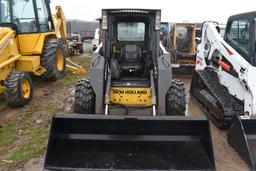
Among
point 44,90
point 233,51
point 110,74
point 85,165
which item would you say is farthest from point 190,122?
point 44,90

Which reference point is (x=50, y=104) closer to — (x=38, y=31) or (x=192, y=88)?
(x=38, y=31)

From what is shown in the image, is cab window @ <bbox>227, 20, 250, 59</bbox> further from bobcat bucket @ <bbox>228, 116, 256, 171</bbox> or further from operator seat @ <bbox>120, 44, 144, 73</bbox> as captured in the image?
operator seat @ <bbox>120, 44, 144, 73</bbox>

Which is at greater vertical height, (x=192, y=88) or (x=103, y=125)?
(x=103, y=125)

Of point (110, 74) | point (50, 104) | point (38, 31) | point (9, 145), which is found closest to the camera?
point (9, 145)

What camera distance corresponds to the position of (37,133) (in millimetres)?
5762

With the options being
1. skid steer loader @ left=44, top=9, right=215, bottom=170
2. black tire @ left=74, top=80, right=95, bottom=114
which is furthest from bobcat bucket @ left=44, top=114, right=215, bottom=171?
black tire @ left=74, top=80, right=95, bottom=114

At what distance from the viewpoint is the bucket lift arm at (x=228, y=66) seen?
564 cm

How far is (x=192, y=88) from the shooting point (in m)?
8.71

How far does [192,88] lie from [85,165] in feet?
16.8

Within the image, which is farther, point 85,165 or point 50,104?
point 50,104

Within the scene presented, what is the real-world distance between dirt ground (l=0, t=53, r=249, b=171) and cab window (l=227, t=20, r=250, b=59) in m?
1.57

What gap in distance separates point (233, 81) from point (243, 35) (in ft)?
2.97

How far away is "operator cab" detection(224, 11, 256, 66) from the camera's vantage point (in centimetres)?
587

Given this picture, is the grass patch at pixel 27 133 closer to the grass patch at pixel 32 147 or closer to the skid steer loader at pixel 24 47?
the grass patch at pixel 32 147
